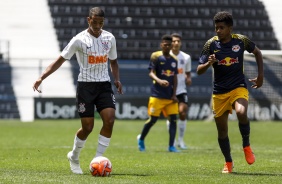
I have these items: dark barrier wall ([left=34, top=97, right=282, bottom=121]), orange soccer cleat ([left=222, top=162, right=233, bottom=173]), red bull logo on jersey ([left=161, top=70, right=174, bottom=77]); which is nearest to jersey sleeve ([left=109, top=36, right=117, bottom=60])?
orange soccer cleat ([left=222, top=162, right=233, bottom=173])

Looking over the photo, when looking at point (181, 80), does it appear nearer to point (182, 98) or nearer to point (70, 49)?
point (182, 98)

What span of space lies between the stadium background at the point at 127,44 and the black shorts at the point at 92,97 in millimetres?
19672

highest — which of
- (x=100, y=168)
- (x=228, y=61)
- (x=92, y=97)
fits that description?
(x=228, y=61)

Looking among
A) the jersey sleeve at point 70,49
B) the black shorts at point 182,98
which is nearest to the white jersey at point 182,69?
the black shorts at point 182,98

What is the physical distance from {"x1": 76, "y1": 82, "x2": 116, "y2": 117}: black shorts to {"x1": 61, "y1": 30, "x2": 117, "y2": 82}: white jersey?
69 millimetres

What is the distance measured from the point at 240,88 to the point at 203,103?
20.5m

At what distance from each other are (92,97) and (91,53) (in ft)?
1.65

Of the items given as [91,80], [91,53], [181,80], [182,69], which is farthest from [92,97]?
[182,69]

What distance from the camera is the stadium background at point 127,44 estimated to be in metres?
29.5

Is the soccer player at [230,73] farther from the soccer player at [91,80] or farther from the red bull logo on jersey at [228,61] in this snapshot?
the soccer player at [91,80]

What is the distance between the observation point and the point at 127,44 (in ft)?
111

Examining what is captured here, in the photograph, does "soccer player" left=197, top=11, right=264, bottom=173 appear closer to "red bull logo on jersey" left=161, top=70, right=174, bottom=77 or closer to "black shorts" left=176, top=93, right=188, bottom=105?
"red bull logo on jersey" left=161, top=70, right=174, bottom=77

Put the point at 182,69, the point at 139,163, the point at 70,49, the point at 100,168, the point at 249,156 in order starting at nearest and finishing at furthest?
the point at 100,168 → the point at 70,49 → the point at 249,156 → the point at 139,163 → the point at 182,69

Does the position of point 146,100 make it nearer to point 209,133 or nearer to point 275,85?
point 275,85
